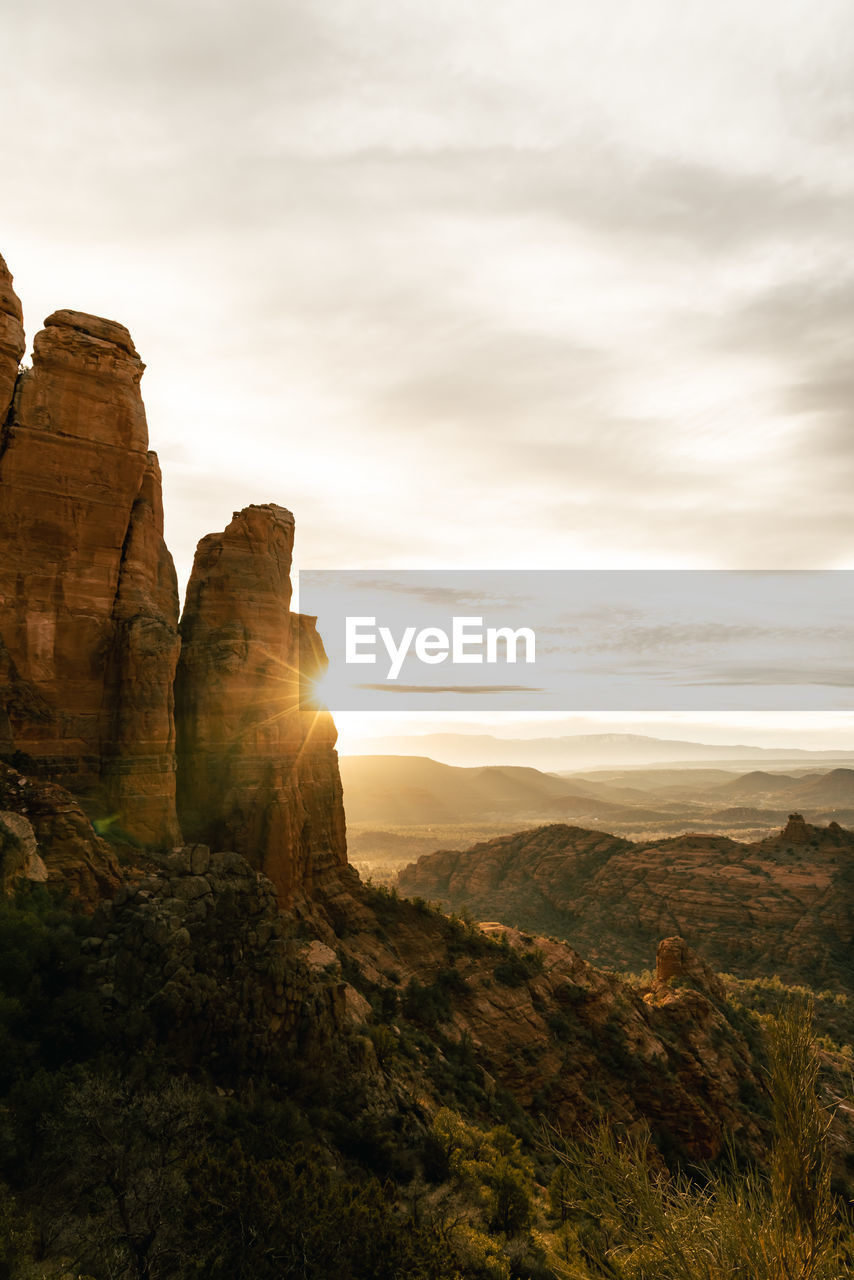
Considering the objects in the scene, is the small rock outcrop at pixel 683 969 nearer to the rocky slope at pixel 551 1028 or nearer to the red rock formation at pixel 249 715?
the rocky slope at pixel 551 1028

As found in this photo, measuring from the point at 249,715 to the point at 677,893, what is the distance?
5909 cm

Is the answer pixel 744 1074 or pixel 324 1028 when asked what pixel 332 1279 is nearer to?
pixel 324 1028

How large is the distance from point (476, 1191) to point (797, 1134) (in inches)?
520

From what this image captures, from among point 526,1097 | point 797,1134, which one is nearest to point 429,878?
point 526,1097

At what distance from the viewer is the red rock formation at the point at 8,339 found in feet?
77.4

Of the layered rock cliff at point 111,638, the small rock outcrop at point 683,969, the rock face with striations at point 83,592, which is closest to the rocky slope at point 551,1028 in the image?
the small rock outcrop at point 683,969

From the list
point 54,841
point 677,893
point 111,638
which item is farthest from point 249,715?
point 677,893

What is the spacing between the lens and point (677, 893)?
7238 cm

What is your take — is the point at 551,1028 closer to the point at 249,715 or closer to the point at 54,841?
the point at 249,715

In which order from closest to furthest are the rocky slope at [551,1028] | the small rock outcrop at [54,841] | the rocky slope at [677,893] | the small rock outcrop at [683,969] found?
the small rock outcrop at [54,841]
the rocky slope at [551,1028]
the small rock outcrop at [683,969]
the rocky slope at [677,893]

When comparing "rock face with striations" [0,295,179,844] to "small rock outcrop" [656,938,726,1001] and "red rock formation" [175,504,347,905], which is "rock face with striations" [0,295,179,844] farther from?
"small rock outcrop" [656,938,726,1001]

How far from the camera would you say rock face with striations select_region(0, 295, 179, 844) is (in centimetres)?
2433

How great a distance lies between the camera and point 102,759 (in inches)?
1005

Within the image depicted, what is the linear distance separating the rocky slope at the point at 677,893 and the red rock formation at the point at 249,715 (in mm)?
44491
